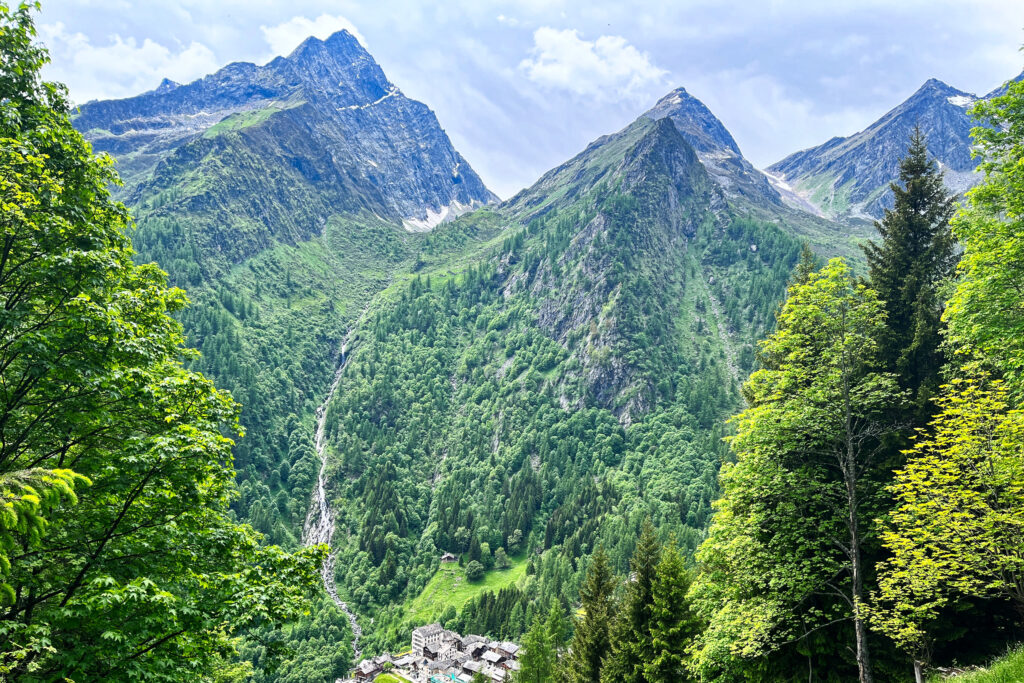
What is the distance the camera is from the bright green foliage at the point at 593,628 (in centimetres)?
3491

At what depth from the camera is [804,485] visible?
21.0 meters

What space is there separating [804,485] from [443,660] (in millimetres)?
99971

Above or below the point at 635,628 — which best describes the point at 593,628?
below

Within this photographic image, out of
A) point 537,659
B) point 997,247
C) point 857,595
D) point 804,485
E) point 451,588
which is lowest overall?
point 537,659

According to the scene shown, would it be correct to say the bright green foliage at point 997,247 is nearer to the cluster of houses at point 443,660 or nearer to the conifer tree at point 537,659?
the conifer tree at point 537,659

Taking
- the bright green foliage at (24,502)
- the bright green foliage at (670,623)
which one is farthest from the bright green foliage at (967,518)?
the bright green foliage at (24,502)

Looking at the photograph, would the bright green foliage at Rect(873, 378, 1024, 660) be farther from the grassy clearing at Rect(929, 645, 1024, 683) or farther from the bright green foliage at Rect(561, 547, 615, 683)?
the bright green foliage at Rect(561, 547, 615, 683)

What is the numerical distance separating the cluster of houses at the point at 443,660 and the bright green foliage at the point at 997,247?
8966 cm

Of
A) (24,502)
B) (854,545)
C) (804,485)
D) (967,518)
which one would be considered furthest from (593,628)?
(24,502)

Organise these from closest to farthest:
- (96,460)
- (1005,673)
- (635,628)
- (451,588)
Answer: (1005,673)
(96,460)
(635,628)
(451,588)

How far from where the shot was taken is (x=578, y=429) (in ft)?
646

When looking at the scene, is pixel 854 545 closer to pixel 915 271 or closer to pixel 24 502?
pixel 915 271

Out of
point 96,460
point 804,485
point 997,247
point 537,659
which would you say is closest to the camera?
point 96,460

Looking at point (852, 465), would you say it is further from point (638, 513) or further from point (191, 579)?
point (638, 513)
